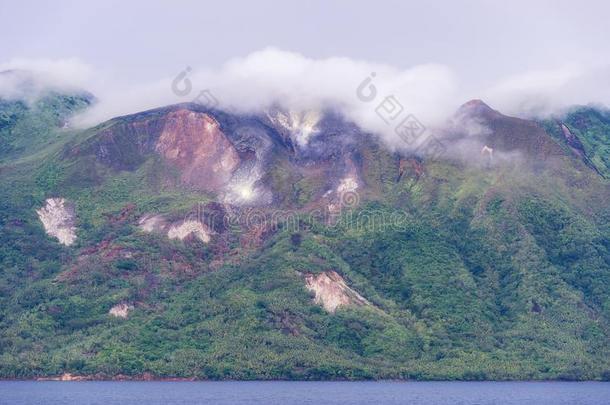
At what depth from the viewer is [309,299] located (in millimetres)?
175000

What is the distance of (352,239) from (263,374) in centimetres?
4651

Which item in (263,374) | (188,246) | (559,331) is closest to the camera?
(263,374)

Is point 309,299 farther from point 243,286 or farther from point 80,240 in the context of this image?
point 80,240
